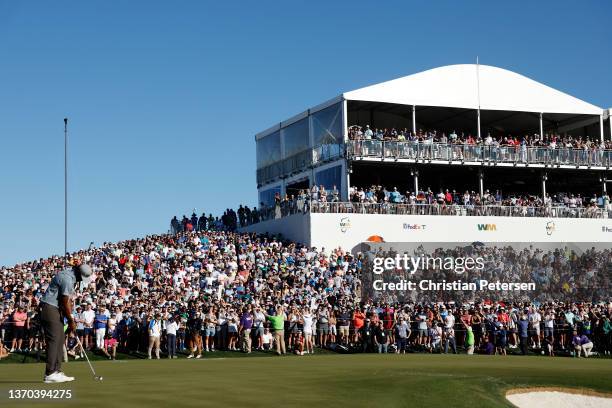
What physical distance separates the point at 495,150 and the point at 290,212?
14.3 m

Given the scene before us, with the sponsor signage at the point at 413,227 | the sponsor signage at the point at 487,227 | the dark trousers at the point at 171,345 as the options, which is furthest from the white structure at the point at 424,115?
the dark trousers at the point at 171,345

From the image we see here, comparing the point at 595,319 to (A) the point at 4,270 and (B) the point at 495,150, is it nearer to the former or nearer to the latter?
(B) the point at 495,150

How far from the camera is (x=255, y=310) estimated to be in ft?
116

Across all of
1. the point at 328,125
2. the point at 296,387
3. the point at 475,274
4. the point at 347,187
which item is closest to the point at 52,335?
the point at 296,387

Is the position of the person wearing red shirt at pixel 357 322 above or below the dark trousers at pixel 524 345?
above

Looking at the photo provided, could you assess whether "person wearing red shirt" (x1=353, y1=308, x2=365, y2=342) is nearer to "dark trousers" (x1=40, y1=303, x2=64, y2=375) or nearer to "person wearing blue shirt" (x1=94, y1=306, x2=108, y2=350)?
Answer: "person wearing blue shirt" (x1=94, y1=306, x2=108, y2=350)

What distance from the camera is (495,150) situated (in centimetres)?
5738

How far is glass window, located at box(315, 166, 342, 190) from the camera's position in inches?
2133

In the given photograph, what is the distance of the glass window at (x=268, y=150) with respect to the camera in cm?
6363

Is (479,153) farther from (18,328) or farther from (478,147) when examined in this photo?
(18,328)

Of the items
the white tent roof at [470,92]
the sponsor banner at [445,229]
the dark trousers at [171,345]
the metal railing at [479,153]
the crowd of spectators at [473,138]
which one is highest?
the white tent roof at [470,92]

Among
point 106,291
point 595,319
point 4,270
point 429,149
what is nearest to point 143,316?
point 106,291

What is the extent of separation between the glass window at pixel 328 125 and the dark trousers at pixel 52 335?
131ft

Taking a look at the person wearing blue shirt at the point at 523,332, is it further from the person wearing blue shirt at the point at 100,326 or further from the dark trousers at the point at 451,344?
the person wearing blue shirt at the point at 100,326
